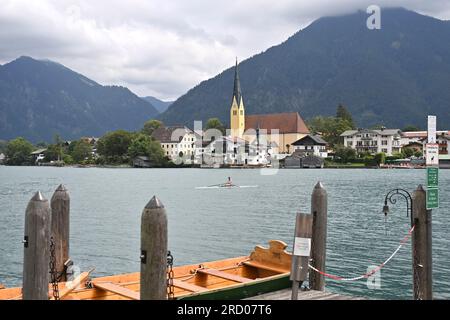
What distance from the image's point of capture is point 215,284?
12.9 metres

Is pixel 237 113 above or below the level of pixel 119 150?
above

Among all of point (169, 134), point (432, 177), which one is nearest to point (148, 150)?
point (169, 134)

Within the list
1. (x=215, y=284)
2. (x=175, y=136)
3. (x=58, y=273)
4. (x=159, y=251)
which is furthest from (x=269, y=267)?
(x=175, y=136)

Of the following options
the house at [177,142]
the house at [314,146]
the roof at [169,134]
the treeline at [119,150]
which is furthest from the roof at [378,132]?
the treeline at [119,150]

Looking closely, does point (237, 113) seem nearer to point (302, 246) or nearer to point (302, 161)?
point (302, 161)

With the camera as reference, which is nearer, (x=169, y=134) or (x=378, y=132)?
(x=378, y=132)

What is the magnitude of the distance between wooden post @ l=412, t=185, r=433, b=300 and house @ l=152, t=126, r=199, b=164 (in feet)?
518

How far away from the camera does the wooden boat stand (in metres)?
10.9

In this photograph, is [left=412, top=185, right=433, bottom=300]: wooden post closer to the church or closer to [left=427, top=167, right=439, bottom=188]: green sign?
[left=427, top=167, right=439, bottom=188]: green sign

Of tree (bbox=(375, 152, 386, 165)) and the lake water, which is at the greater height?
tree (bbox=(375, 152, 386, 165))

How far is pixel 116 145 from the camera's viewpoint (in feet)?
575

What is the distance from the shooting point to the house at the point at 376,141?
16000cm

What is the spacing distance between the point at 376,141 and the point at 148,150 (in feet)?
220

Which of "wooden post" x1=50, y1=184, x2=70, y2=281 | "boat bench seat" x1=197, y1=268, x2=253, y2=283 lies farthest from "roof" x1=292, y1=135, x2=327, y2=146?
"wooden post" x1=50, y1=184, x2=70, y2=281
